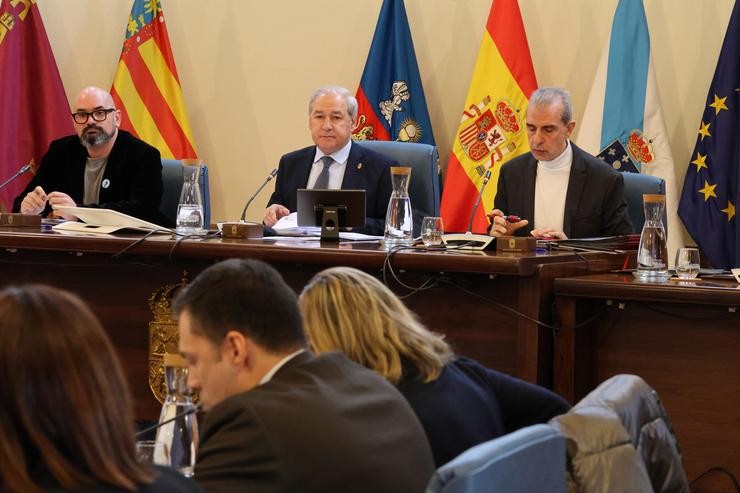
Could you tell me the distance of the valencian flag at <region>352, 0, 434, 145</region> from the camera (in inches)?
241

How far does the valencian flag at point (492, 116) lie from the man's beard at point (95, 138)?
5.75ft

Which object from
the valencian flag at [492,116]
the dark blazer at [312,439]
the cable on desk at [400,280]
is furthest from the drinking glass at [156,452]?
the valencian flag at [492,116]

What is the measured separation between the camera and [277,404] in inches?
64.5

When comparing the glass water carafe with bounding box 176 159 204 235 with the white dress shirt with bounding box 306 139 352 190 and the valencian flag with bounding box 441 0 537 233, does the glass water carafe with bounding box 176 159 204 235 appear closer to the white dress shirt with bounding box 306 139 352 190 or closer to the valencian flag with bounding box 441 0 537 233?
the white dress shirt with bounding box 306 139 352 190

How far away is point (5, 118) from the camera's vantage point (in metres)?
6.67

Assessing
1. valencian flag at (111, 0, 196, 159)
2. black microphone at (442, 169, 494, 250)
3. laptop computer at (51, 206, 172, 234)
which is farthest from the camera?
valencian flag at (111, 0, 196, 159)

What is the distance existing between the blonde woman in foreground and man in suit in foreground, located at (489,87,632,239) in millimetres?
2631

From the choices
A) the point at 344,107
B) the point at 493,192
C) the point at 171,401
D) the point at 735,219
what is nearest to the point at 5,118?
the point at 344,107

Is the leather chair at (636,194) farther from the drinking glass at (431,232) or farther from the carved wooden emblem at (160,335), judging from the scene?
the carved wooden emblem at (160,335)

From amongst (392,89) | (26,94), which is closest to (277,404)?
(392,89)

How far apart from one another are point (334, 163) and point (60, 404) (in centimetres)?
413

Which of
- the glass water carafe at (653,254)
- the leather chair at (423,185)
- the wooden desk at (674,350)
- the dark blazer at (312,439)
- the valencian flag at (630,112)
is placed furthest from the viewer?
the valencian flag at (630,112)

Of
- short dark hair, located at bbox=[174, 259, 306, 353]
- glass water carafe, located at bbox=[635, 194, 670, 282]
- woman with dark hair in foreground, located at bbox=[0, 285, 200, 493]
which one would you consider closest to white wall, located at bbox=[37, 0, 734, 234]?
glass water carafe, located at bbox=[635, 194, 670, 282]

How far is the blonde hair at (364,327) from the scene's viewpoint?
2055mm
